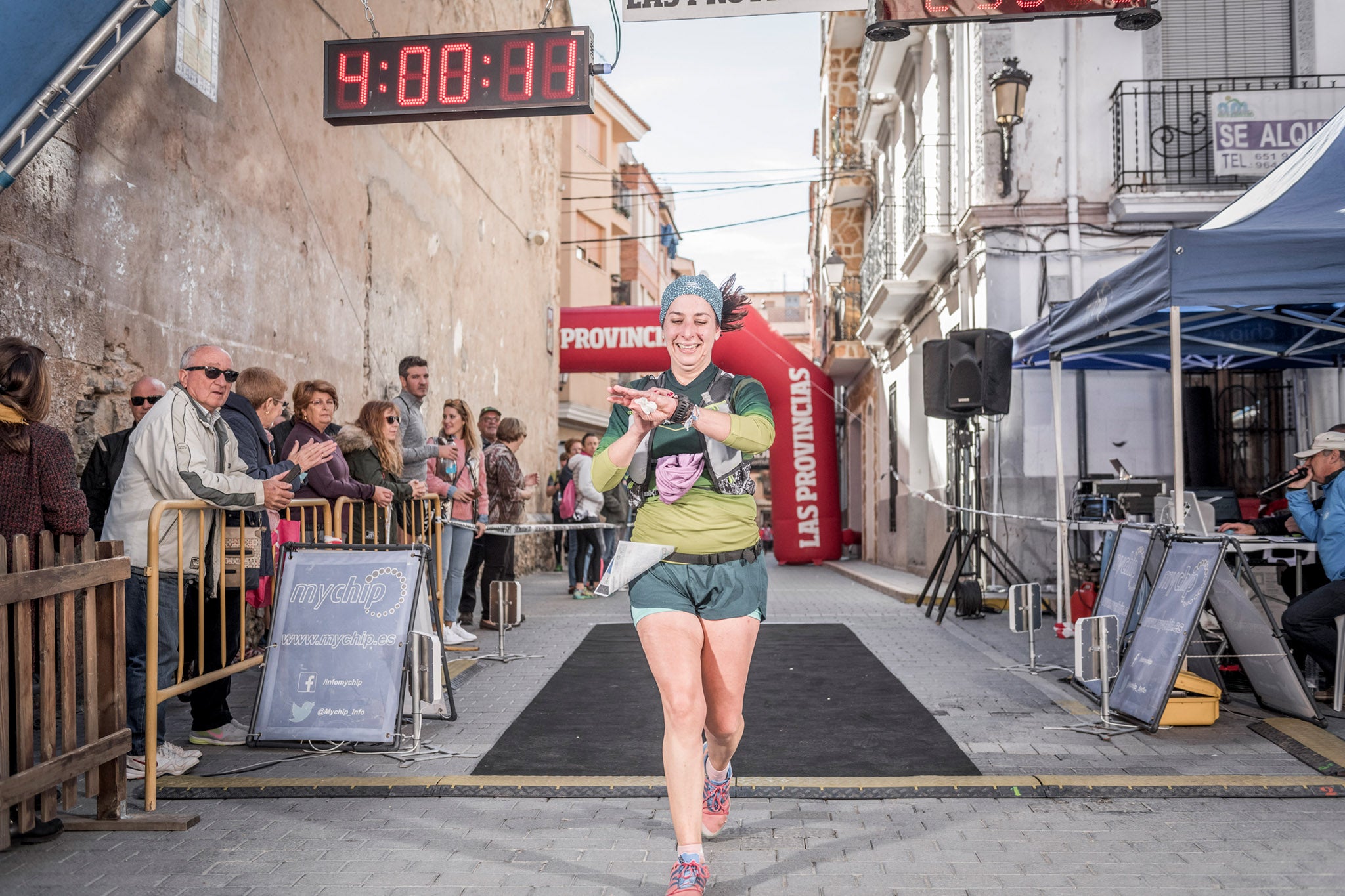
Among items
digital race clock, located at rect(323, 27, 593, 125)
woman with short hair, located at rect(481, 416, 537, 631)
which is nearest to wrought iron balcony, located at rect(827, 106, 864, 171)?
woman with short hair, located at rect(481, 416, 537, 631)

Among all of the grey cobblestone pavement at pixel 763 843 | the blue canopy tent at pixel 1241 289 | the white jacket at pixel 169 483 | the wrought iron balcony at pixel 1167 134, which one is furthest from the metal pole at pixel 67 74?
the wrought iron balcony at pixel 1167 134

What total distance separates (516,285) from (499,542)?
350 inches

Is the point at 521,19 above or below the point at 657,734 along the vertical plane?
above

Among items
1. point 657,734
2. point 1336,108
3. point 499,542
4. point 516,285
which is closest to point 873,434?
point 516,285

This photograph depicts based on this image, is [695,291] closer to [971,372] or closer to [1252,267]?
[1252,267]

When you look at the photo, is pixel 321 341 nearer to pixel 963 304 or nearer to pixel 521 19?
pixel 963 304

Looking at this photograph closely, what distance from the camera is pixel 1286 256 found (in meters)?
6.02

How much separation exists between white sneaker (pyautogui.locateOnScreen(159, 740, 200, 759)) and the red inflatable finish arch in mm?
15617

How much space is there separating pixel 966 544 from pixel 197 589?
8403 mm

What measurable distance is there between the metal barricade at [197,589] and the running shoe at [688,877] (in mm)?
2258

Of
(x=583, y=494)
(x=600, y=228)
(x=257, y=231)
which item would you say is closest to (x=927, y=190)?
(x=583, y=494)

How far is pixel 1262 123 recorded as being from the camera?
41.5 feet

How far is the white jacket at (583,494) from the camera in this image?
14.2m

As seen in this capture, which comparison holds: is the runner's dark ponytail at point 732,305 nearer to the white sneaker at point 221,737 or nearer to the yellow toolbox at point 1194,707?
the white sneaker at point 221,737
